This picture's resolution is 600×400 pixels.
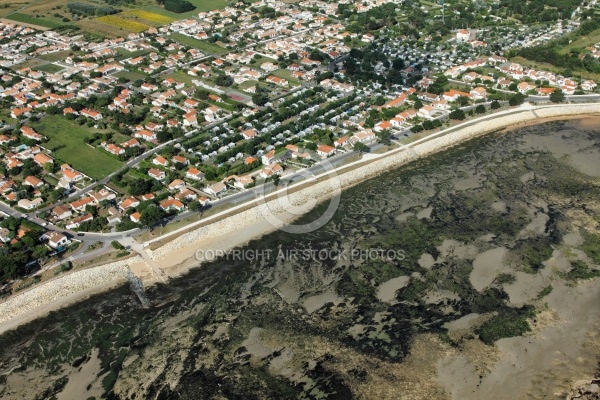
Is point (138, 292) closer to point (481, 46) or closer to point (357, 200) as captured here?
point (357, 200)

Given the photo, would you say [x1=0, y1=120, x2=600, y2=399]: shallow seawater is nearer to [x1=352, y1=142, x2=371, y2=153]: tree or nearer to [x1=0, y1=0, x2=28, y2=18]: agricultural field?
[x1=352, y1=142, x2=371, y2=153]: tree

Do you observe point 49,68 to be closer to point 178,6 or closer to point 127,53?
point 127,53

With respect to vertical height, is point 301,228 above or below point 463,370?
below

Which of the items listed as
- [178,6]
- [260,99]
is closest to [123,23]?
[178,6]

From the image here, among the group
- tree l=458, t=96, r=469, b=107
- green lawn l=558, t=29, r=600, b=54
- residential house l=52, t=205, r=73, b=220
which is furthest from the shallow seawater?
green lawn l=558, t=29, r=600, b=54

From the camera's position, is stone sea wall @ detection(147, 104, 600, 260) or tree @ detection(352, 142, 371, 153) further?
tree @ detection(352, 142, 371, 153)

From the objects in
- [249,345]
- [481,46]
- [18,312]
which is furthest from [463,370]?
[481,46]

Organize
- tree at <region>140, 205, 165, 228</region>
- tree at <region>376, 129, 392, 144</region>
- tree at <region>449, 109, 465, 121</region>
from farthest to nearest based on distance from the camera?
tree at <region>449, 109, 465, 121</region> < tree at <region>376, 129, 392, 144</region> < tree at <region>140, 205, 165, 228</region>
